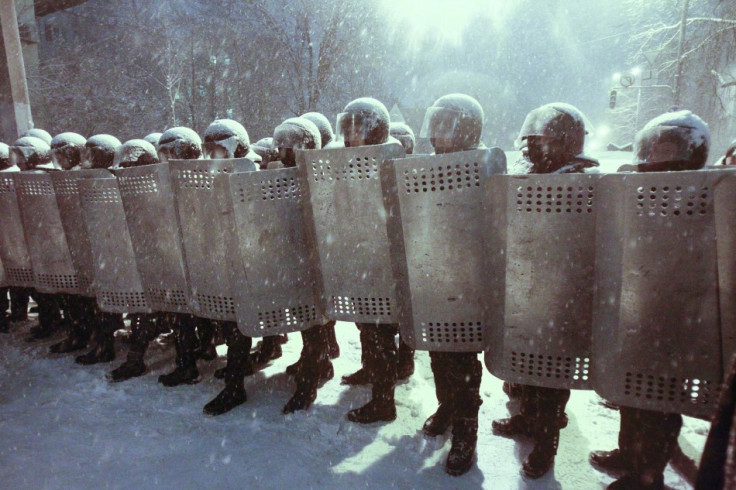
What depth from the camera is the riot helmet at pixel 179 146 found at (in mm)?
3834

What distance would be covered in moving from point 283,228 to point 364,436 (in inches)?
61.0

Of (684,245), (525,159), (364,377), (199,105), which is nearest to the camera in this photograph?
(684,245)

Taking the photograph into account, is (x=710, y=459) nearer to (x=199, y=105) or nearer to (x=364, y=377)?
(x=364, y=377)

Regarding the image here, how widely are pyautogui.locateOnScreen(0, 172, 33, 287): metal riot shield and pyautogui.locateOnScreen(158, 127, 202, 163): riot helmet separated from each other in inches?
73.5

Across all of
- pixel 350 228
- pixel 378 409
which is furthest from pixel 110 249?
pixel 378 409

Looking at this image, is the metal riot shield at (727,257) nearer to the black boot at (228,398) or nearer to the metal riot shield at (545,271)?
the metal riot shield at (545,271)

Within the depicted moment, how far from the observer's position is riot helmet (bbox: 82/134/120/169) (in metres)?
4.34

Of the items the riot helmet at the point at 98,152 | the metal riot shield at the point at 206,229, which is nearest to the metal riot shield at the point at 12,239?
the riot helmet at the point at 98,152

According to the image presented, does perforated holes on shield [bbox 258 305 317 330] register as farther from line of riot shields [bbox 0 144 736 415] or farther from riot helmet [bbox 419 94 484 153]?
riot helmet [bbox 419 94 484 153]

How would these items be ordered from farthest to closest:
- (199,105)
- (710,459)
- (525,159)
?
1. (199,105)
2. (525,159)
3. (710,459)

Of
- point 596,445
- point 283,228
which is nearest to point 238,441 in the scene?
point 283,228

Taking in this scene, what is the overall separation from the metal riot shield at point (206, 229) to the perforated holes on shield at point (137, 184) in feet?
1.02

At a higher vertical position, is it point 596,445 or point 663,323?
point 663,323

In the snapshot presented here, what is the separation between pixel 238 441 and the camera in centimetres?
316
